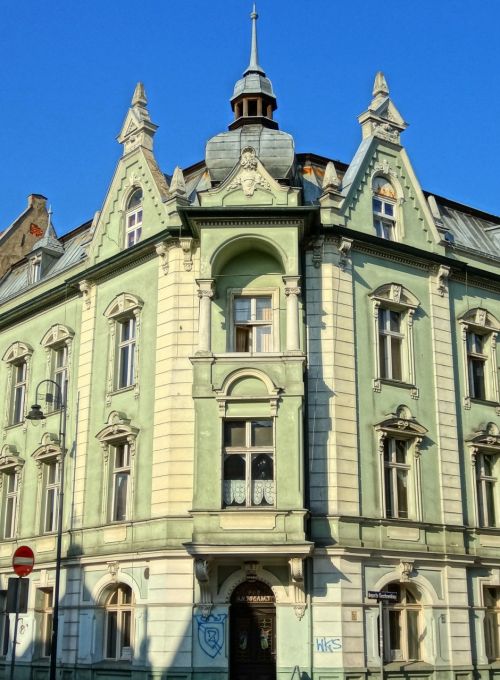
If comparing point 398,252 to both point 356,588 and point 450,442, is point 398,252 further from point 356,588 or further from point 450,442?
point 356,588

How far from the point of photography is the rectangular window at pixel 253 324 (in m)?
26.9

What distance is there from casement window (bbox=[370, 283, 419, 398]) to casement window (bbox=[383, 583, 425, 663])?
19.0ft

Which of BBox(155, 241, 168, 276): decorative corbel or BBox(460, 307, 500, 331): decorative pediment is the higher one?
BBox(155, 241, 168, 276): decorative corbel

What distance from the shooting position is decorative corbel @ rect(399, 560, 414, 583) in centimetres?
2597

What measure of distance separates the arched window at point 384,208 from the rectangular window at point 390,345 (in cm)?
252

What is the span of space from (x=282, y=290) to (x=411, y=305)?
449cm

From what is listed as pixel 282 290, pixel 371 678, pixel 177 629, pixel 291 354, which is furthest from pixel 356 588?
pixel 282 290

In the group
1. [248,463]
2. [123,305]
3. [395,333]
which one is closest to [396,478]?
[395,333]

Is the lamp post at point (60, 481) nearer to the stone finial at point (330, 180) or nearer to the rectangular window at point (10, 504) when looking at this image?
the rectangular window at point (10, 504)

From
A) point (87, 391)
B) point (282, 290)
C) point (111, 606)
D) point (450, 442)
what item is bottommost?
point (111, 606)

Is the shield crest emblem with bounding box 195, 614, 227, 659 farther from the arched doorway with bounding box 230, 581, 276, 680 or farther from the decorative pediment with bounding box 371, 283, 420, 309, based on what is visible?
the decorative pediment with bounding box 371, 283, 420, 309

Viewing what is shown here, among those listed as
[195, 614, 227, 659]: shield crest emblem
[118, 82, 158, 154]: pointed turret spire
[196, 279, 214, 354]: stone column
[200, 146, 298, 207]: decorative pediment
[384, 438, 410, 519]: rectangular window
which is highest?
[118, 82, 158, 154]: pointed turret spire

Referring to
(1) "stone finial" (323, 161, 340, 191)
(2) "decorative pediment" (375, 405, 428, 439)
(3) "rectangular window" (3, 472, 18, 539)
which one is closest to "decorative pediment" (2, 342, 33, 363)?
(3) "rectangular window" (3, 472, 18, 539)

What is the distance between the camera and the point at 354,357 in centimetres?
2709
